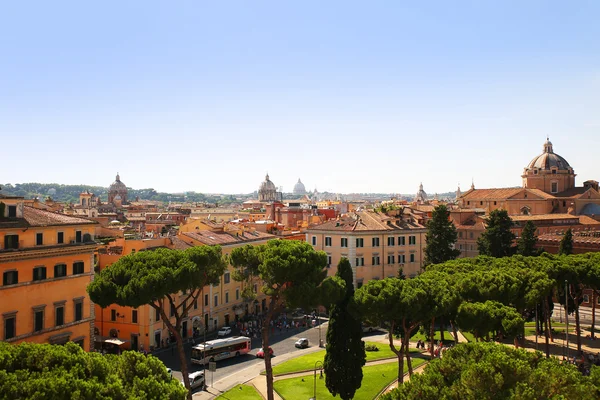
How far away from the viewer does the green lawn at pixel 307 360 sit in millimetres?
40656

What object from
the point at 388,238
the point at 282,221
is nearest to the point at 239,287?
the point at 388,238

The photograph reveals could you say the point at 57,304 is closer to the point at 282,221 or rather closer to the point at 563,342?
the point at 563,342

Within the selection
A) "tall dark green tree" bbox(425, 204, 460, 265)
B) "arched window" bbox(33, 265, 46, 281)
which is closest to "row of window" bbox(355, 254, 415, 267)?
"tall dark green tree" bbox(425, 204, 460, 265)

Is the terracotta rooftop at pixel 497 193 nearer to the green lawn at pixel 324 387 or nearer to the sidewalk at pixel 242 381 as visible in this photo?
the green lawn at pixel 324 387

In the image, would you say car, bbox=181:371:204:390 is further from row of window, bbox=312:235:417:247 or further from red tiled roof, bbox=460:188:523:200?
red tiled roof, bbox=460:188:523:200

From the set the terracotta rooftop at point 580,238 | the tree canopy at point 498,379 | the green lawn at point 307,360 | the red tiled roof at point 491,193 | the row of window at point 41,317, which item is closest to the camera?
the tree canopy at point 498,379

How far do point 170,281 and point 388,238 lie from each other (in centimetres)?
3697

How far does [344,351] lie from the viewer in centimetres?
3444

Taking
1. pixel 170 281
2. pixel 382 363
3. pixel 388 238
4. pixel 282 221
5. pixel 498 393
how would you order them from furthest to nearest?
pixel 282 221 → pixel 388 238 → pixel 382 363 → pixel 170 281 → pixel 498 393

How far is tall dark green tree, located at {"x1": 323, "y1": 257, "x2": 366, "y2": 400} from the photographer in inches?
1340

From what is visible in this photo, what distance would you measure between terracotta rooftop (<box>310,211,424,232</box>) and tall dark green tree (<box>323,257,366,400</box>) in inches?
1061

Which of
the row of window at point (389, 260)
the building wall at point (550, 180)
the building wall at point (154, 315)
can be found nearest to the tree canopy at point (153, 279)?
the building wall at point (154, 315)

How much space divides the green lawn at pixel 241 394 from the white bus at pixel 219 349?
4.60 m

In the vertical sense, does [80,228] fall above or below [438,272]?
above
